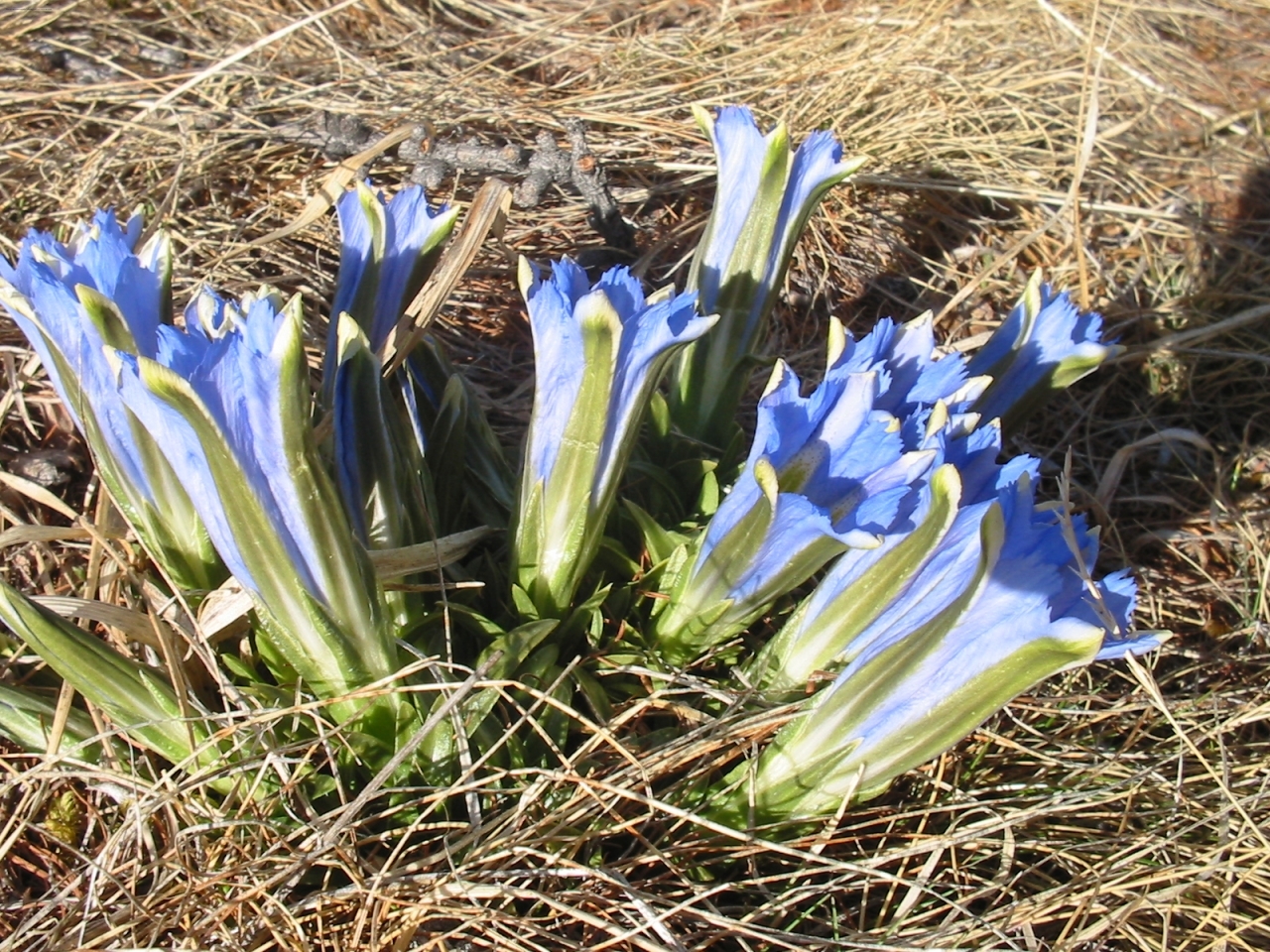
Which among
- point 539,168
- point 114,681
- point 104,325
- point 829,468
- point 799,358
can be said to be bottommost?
point 799,358

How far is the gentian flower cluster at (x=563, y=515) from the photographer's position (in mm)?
1301

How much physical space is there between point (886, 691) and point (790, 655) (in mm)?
250

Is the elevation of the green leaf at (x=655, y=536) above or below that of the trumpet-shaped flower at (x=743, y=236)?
below

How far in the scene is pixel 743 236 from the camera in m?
1.84

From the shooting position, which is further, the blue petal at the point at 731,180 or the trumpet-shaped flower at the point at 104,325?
the blue petal at the point at 731,180

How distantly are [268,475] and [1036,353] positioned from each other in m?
1.26

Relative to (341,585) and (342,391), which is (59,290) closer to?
(342,391)

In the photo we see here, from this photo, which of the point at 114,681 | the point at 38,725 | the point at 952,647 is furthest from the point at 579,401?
the point at 38,725

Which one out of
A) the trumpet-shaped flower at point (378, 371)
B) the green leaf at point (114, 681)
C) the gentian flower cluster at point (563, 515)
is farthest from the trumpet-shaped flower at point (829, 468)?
the green leaf at point (114, 681)

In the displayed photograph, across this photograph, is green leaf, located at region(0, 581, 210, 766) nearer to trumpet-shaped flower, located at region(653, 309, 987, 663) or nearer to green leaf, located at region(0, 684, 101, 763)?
green leaf, located at region(0, 684, 101, 763)

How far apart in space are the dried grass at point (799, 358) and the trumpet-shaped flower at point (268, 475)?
175mm

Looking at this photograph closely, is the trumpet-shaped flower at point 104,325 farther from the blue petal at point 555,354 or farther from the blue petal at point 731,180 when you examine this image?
the blue petal at point 731,180

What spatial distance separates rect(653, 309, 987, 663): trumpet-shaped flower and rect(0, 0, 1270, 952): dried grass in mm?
230

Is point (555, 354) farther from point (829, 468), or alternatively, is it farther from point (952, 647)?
point (952, 647)
